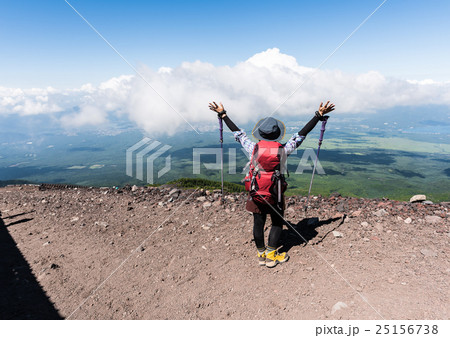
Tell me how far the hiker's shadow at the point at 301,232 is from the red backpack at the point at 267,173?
177 centimetres

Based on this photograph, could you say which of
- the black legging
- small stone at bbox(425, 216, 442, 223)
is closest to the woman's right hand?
the black legging

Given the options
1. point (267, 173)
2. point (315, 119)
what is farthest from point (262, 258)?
point (315, 119)

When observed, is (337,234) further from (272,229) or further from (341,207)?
(272,229)

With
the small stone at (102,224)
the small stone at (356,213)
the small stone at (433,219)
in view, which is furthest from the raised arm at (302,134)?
the small stone at (102,224)

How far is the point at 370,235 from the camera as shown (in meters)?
5.51

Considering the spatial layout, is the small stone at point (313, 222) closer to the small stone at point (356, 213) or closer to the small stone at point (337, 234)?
the small stone at point (337, 234)

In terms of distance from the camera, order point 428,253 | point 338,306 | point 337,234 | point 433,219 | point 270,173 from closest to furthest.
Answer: point 338,306, point 270,173, point 428,253, point 337,234, point 433,219

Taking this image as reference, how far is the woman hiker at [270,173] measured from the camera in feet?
14.4

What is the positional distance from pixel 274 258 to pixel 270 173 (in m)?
2.04

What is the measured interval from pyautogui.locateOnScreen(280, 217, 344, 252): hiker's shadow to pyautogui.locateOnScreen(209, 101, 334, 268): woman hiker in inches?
30.0

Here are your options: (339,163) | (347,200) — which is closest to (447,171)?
(339,163)

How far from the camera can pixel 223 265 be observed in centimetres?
505

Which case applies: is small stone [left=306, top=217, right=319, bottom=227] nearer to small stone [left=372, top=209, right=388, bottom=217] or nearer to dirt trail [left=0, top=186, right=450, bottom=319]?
dirt trail [left=0, top=186, right=450, bottom=319]

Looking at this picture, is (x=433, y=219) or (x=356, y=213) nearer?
(x=433, y=219)
